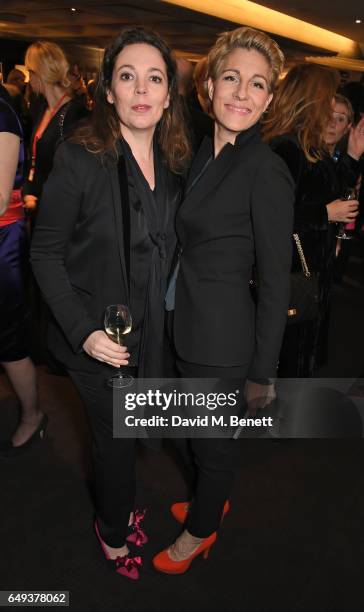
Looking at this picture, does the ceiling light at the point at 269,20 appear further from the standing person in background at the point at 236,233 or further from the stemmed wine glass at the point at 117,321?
the stemmed wine glass at the point at 117,321

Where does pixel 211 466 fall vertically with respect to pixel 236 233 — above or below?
below

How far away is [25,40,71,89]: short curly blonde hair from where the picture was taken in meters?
3.13

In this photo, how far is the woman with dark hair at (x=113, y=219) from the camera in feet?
4.51

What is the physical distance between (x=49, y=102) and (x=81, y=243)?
7.15 feet

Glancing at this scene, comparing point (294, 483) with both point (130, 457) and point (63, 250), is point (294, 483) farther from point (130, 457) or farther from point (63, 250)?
point (63, 250)

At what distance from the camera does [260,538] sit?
197 cm

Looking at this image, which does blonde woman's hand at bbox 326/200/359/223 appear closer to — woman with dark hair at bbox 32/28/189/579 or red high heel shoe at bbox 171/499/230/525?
woman with dark hair at bbox 32/28/189/579

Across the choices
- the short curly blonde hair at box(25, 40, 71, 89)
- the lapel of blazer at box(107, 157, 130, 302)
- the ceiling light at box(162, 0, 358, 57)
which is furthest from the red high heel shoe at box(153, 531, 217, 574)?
the ceiling light at box(162, 0, 358, 57)

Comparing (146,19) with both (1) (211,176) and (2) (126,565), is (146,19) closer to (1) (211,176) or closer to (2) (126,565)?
(1) (211,176)

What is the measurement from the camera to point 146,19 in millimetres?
10219

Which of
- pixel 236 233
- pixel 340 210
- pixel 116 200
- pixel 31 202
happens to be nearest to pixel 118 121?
pixel 116 200

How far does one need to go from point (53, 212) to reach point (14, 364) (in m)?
1.07

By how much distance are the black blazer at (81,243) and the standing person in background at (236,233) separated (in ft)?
0.45

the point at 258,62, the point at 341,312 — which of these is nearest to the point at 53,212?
the point at 258,62
